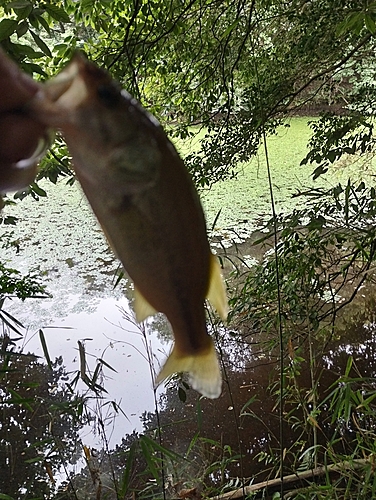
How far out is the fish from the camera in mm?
308

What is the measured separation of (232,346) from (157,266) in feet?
9.24

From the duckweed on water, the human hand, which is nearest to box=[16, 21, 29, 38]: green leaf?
the human hand

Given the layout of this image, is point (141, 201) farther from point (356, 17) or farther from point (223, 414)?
point (223, 414)

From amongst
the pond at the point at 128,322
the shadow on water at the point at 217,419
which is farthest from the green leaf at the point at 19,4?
the shadow on water at the point at 217,419

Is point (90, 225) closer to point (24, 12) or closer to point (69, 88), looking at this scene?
point (24, 12)

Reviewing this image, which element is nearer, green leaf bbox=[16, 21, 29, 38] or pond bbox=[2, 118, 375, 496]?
green leaf bbox=[16, 21, 29, 38]

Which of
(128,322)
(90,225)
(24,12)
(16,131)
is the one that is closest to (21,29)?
(24,12)

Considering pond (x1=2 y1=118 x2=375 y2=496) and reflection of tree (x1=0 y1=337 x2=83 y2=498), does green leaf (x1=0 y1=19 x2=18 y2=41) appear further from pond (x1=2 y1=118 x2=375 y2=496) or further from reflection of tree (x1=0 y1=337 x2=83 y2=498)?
reflection of tree (x1=0 y1=337 x2=83 y2=498)

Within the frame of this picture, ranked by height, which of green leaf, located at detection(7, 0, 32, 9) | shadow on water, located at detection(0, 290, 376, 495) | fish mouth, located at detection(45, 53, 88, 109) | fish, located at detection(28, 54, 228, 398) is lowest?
fish, located at detection(28, 54, 228, 398)

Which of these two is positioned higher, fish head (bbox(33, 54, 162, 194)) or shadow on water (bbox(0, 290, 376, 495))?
shadow on water (bbox(0, 290, 376, 495))

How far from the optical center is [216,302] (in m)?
0.40

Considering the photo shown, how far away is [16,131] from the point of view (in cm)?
33

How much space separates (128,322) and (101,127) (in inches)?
129

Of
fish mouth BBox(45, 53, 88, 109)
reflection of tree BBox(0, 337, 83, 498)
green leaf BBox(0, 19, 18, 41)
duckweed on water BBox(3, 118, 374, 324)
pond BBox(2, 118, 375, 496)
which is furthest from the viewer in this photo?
duckweed on water BBox(3, 118, 374, 324)
